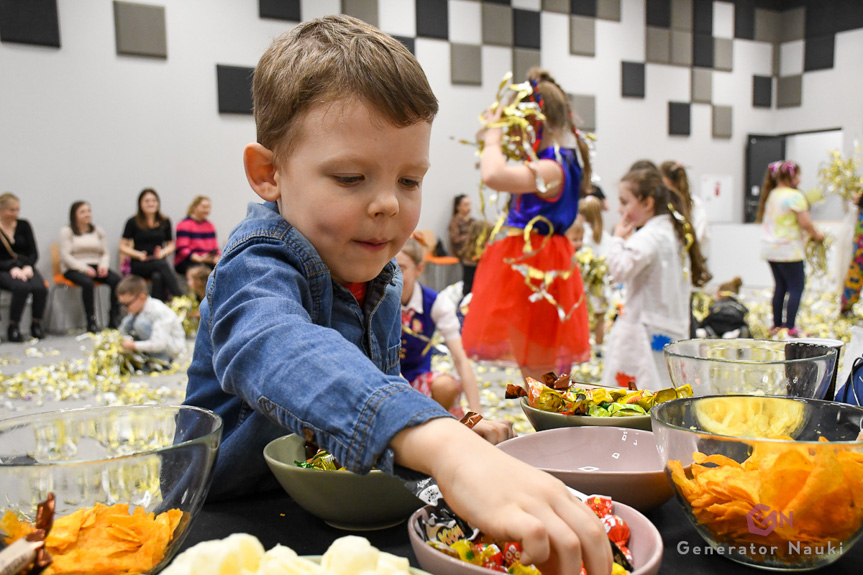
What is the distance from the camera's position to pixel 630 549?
20.8 inches

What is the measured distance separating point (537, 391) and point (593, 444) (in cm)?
9

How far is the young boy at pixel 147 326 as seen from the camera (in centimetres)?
420

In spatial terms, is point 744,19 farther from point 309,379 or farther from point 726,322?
point 309,379

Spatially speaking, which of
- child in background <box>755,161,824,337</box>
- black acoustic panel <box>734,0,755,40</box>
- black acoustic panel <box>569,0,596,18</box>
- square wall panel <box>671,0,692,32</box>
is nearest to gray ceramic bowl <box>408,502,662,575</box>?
child in background <box>755,161,824,337</box>

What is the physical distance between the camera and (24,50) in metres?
5.53

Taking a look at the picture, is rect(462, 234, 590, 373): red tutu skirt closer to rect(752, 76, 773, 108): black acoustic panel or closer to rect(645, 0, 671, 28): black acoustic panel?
rect(645, 0, 671, 28): black acoustic panel

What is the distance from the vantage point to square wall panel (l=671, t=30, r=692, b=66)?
870 centimetres

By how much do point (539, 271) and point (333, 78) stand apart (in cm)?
191

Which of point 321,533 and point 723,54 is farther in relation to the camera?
point 723,54

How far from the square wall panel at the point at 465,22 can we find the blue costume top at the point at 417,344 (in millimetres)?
5316

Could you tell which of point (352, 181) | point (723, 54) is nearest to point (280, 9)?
point (723, 54)

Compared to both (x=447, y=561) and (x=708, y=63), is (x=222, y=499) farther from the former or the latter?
(x=708, y=63)

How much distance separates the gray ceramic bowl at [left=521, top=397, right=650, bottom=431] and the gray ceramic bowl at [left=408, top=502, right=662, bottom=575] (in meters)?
0.21

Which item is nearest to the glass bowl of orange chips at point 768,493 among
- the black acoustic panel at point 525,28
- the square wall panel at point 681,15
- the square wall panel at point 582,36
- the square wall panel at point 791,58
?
the black acoustic panel at point 525,28
